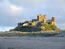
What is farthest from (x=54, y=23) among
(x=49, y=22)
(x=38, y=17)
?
(x=38, y=17)

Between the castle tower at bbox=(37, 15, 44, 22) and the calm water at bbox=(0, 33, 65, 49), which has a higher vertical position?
the castle tower at bbox=(37, 15, 44, 22)

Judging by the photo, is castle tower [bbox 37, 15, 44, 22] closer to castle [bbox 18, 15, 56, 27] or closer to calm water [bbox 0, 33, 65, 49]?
castle [bbox 18, 15, 56, 27]

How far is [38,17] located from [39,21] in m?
2.52

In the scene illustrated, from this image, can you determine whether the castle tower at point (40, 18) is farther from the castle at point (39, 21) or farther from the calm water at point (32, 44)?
the calm water at point (32, 44)

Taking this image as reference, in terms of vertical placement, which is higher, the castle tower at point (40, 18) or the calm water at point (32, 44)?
the castle tower at point (40, 18)

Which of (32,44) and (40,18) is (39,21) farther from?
(32,44)

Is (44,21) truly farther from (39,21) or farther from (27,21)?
(27,21)

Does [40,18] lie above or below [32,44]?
above

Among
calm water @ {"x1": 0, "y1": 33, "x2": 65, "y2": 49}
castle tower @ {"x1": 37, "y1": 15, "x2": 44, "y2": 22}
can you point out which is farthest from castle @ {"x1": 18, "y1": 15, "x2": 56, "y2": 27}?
calm water @ {"x1": 0, "y1": 33, "x2": 65, "y2": 49}

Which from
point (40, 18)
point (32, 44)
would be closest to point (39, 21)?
point (40, 18)

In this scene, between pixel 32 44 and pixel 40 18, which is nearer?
pixel 32 44

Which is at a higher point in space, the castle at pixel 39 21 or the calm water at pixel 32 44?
the castle at pixel 39 21

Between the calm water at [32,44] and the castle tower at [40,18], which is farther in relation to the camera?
the castle tower at [40,18]

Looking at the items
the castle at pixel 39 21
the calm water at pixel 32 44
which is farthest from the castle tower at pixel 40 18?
the calm water at pixel 32 44
